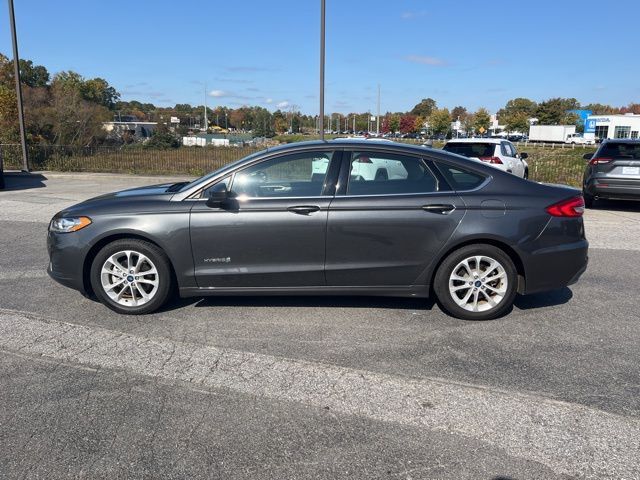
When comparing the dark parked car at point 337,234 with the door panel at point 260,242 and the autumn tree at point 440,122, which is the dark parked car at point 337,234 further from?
the autumn tree at point 440,122

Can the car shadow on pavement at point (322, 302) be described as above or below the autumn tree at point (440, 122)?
below

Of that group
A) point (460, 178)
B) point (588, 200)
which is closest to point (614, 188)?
point (588, 200)

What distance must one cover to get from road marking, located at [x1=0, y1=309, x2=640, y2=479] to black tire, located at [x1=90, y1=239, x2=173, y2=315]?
39 cm

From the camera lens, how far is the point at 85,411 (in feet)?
10.3

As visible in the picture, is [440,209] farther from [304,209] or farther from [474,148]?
[474,148]

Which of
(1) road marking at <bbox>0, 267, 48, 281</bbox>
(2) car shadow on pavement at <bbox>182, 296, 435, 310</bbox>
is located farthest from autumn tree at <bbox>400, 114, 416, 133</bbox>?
(2) car shadow on pavement at <bbox>182, 296, 435, 310</bbox>

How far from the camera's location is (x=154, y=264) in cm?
464

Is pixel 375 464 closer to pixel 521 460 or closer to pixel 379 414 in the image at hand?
pixel 379 414

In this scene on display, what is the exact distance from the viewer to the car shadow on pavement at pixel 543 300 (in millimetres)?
5156

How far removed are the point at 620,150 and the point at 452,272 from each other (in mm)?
8163

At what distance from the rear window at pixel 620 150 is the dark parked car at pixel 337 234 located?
7.19 metres

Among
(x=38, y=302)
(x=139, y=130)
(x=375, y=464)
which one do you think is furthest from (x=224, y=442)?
(x=139, y=130)

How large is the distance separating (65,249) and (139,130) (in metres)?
83.9

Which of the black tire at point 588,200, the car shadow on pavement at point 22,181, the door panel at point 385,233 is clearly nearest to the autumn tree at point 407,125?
the car shadow on pavement at point 22,181
